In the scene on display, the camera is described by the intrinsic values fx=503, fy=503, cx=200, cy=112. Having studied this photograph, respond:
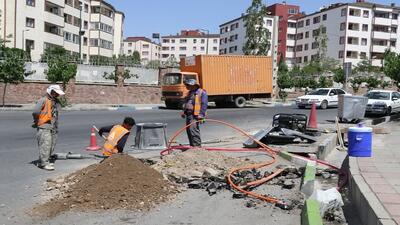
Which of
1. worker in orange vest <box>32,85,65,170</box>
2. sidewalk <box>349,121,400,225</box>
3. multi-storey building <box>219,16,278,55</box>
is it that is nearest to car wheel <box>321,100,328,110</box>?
sidewalk <box>349,121,400,225</box>

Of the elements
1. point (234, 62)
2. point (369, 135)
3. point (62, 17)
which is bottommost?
point (369, 135)

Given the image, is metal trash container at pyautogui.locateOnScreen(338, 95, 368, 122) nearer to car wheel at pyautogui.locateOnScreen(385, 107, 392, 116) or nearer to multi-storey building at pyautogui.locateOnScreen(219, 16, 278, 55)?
car wheel at pyautogui.locateOnScreen(385, 107, 392, 116)

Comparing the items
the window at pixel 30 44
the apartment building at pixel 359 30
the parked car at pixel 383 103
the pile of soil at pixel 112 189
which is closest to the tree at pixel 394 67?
the parked car at pixel 383 103

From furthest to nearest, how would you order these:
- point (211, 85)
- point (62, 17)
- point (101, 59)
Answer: point (62, 17) < point (101, 59) < point (211, 85)

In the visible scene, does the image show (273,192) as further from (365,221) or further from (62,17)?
(62,17)

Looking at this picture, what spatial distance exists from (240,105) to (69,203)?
1106 inches

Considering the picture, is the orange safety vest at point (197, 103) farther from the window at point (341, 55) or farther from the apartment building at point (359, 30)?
the window at point (341, 55)

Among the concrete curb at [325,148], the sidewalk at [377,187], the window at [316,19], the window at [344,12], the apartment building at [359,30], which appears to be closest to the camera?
the sidewalk at [377,187]

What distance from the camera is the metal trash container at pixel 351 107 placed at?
62.4 feet

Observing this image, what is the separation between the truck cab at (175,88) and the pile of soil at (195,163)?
20.4 m

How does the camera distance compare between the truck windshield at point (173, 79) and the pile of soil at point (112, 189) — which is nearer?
the pile of soil at point (112, 189)

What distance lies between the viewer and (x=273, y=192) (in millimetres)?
7566

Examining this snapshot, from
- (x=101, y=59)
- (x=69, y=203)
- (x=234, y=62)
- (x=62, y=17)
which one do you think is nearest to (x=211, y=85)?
(x=234, y=62)

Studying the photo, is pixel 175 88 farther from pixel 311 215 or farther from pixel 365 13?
pixel 365 13
